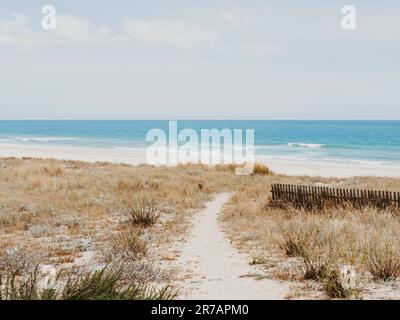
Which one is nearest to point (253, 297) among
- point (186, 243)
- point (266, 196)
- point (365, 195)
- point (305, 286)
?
point (305, 286)

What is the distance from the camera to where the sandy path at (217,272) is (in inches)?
295

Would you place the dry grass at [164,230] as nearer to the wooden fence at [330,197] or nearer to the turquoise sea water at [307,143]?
the wooden fence at [330,197]

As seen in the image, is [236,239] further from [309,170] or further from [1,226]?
[309,170]

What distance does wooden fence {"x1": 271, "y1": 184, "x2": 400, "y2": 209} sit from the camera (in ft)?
46.6

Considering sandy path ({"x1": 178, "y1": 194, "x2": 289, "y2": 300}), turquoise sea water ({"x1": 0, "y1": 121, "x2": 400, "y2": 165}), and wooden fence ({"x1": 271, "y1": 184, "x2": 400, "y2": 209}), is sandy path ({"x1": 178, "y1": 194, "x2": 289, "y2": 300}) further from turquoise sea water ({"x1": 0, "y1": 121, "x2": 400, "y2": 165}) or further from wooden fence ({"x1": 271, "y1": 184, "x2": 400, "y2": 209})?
turquoise sea water ({"x1": 0, "y1": 121, "x2": 400, "y2": 165})

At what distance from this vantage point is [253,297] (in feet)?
23.8

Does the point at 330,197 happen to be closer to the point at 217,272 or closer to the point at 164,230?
the point at 164,230

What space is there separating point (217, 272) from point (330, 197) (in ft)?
25.6

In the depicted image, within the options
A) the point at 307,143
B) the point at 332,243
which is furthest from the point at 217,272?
the point at 307,143

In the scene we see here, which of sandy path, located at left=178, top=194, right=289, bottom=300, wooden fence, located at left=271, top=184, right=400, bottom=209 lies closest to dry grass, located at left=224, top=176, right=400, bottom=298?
wooden fence, located at left=271, top=184, right=400, bottom=209

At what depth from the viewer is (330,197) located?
15.5 meters

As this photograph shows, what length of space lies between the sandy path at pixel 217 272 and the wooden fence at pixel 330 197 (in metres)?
4.19

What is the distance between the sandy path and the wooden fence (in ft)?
13.7

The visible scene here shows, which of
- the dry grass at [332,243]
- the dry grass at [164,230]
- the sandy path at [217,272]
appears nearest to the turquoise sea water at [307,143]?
the dry grass at [164,230]
